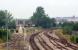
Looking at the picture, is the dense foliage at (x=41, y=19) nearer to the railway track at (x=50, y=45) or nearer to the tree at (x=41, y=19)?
the tree at (x=41, y=19)

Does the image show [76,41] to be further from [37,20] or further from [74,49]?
[37,20]

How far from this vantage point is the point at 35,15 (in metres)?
122

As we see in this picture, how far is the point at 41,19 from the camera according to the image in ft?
381

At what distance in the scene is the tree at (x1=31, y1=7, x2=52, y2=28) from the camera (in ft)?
365

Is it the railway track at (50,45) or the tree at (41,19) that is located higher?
the tree at (41,19)

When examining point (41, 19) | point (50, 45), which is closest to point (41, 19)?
point (41, 19)

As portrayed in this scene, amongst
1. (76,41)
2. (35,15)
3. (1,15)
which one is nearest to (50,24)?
(35,15)

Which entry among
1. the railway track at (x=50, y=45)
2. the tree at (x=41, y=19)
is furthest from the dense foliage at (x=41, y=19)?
the railway track at (x=50, y=45)

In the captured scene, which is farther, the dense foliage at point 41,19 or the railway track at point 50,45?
the dense foliage at point 41,19

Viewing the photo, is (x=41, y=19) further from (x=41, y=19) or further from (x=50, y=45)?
(x=50, y=45)

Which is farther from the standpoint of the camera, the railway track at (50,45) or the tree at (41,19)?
the tree at (41,19)

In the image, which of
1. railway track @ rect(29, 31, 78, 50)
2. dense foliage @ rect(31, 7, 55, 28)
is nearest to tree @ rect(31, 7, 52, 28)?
dense foliage @ rect(31, 7, 55, 28)

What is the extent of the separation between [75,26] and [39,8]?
179 feet

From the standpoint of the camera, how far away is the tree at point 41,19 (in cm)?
11112
